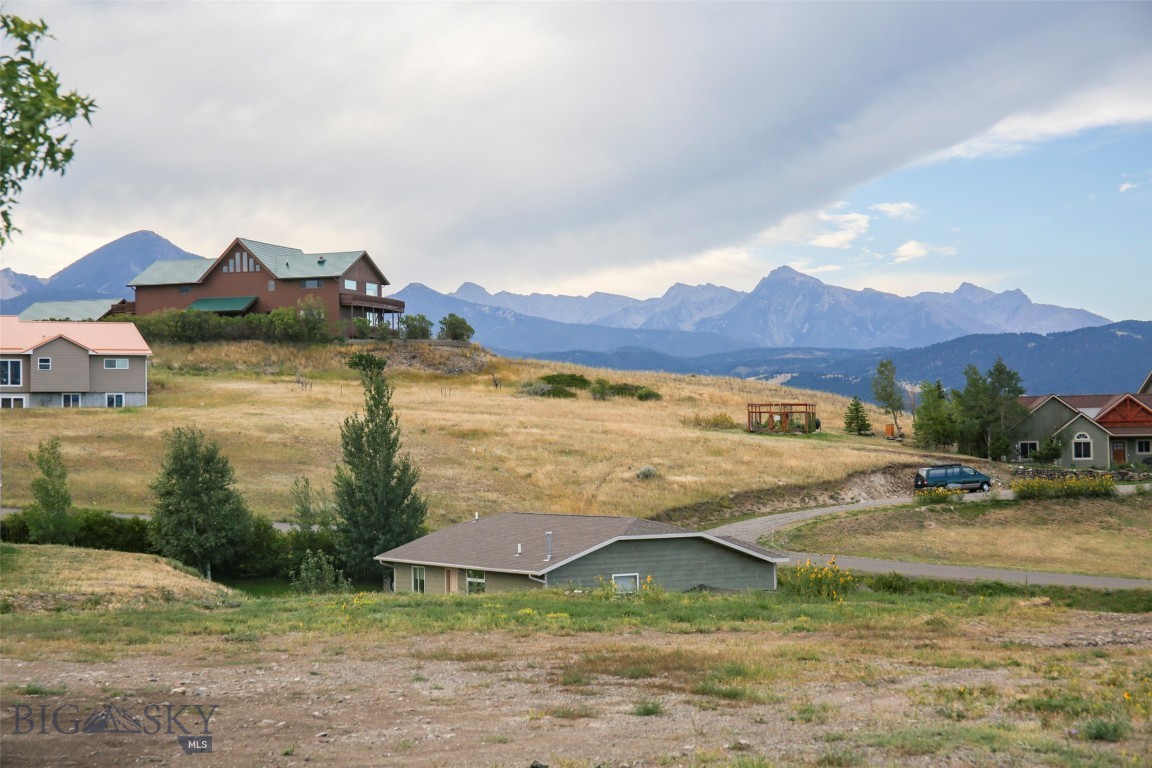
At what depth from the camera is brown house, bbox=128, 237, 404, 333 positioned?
98.8m

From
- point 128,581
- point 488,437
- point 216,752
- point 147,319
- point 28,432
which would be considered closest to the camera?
point 216,752

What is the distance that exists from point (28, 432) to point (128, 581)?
35998 millimetres

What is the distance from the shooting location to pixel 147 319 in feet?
299

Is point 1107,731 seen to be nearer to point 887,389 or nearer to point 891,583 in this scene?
point 891,583

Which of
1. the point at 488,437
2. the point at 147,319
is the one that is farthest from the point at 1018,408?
the point at 147,319

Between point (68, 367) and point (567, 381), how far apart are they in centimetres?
4341

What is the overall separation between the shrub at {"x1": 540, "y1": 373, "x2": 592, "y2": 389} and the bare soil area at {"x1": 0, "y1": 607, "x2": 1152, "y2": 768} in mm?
75560

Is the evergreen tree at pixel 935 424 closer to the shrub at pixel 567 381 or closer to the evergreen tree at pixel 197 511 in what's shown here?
the shrub at pixel 567 381

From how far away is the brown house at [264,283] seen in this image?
98.8 m

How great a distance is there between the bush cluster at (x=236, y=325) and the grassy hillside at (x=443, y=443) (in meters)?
2.58

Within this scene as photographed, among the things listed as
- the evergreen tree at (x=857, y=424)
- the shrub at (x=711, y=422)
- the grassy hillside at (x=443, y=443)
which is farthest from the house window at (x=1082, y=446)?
the shrub at (x=711, y=422)

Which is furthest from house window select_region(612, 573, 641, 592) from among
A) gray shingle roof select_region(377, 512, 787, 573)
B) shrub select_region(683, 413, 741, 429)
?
shrub select_region(683, 413, 741, 429)

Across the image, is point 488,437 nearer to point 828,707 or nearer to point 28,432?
point 28,432

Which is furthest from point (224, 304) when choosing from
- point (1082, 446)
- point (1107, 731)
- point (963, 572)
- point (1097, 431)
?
point (1107, 731)
